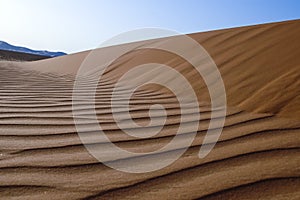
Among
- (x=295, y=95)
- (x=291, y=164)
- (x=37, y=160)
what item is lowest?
(x=37, y=160)

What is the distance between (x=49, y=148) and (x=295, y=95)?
4.60 ft

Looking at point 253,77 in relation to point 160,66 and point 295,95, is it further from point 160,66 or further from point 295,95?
point 160,66

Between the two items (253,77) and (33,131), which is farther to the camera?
(253,77)

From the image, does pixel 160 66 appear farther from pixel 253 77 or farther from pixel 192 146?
pixel 192 146

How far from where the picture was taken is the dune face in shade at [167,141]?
3.29ft

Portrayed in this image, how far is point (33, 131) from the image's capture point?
159 cm

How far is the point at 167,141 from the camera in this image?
4.84ft

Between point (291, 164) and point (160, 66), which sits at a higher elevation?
point (160, 66)

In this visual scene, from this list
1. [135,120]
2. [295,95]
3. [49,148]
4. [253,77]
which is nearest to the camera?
[49,148]

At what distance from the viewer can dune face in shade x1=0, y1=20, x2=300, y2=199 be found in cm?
100

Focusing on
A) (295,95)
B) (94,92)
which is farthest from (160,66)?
(295,95)

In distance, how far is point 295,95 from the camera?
1989 millimetres

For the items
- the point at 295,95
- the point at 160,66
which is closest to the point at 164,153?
the point at 295,95

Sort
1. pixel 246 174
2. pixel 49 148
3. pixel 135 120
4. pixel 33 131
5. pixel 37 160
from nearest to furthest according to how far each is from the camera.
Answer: pixel 246 174, pixel 37 160, pixel 49 148, pixel 33 131, pixel 135 120
